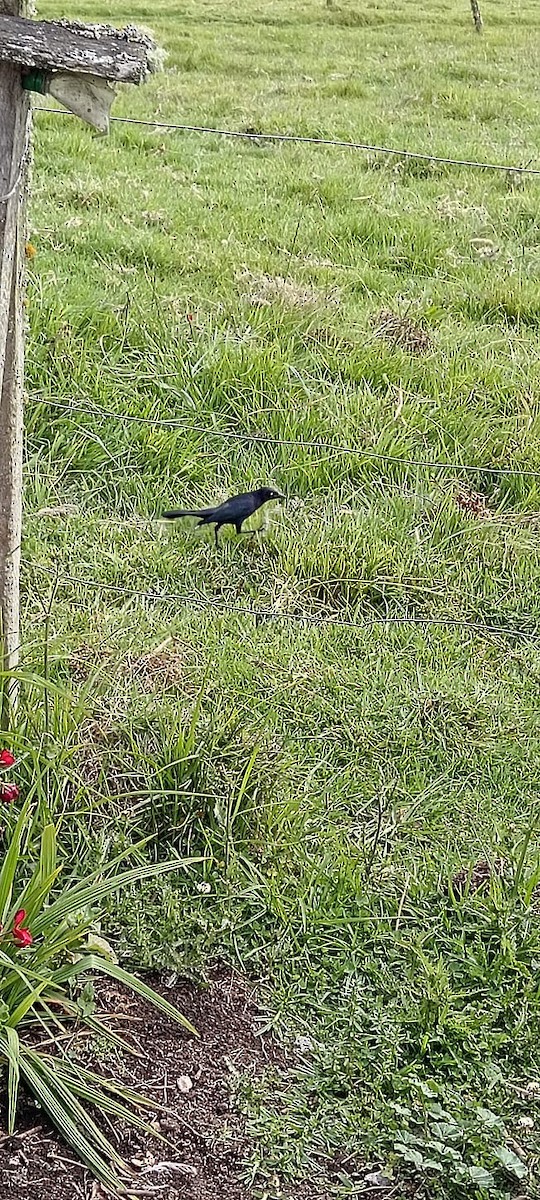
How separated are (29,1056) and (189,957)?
569 mm

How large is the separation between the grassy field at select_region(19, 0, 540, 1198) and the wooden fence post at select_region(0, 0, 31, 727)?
0.21 meters

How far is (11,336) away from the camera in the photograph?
8.80ft

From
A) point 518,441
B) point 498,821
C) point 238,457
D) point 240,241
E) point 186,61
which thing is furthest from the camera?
point 186,61

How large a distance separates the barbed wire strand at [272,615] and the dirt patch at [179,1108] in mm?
A: 1498

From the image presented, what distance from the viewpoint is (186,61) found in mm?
12828

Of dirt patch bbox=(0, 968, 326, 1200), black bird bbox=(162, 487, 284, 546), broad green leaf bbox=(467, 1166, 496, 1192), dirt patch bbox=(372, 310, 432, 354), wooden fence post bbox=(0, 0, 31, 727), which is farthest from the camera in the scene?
dirt patch bbox=(372, 310, 432, 354)

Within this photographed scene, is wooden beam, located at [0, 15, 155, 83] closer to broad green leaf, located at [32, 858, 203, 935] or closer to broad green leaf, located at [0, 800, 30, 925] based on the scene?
broad green leaf, located at [0, 800, 30, 925]

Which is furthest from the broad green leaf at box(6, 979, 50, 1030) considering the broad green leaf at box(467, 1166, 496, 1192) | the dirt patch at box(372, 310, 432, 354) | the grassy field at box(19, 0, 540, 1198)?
the dirt patch at box(372, 310, 432, 354)

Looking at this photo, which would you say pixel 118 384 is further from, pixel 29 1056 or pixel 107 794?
pixel 29 1056

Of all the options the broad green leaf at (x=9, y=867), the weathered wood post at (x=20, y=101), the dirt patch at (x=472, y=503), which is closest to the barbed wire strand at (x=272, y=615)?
the dirt patch at (x=472, y=503)

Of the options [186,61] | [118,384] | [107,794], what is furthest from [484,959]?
[186,61]

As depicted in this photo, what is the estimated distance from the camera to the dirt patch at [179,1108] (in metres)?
2.43

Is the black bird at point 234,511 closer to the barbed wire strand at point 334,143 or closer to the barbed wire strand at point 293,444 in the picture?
the barbed wire strand at point 293,444

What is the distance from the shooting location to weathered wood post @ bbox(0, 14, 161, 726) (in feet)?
6.89
